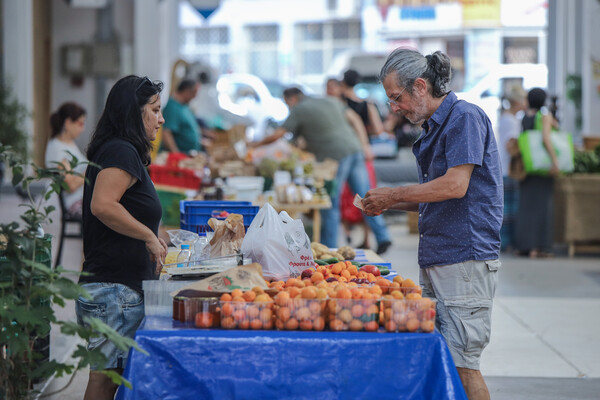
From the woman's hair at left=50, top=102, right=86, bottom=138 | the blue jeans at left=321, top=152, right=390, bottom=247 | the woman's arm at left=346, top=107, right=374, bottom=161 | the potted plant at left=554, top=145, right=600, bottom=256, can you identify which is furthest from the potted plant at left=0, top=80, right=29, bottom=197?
the potted plant at left=554, top=145, right=600, bottom=256

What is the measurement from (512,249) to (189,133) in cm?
429

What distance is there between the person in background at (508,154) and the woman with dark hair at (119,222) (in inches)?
292

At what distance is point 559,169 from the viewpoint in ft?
32.6

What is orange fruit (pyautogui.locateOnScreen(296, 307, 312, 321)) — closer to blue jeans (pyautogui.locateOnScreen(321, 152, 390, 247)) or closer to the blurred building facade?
blue jeans (pyautogui.locateOnScreen(321, 152, 390, 247))

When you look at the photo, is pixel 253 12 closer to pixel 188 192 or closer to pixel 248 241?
pixel 188 192

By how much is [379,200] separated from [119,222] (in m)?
1.04

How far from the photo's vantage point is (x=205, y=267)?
140 inches

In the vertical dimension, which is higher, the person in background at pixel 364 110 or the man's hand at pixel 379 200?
the person in background at pixel 364 110

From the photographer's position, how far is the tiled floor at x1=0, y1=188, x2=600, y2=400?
5.15 m

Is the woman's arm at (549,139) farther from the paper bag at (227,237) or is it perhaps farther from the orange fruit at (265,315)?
the orange fruit at (265,315)

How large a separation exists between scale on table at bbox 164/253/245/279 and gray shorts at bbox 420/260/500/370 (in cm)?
84

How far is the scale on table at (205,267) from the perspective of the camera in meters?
3.52

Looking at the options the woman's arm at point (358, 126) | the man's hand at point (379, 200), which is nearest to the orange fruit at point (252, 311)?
the man's hand at point (379, 200)

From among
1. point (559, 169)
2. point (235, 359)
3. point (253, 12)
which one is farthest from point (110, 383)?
point (253, 12)
